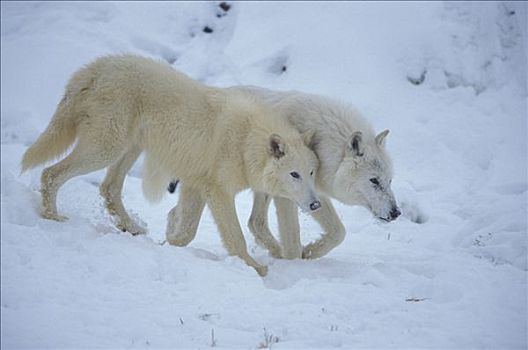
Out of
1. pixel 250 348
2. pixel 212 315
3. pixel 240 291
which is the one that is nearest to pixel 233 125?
pixel 240 291

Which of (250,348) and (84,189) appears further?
(84,189)

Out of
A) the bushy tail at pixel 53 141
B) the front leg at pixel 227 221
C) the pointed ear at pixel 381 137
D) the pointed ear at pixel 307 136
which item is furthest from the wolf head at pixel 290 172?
the bushy tail at pixel 53 141

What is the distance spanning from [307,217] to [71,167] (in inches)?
167

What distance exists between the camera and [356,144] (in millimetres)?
6344

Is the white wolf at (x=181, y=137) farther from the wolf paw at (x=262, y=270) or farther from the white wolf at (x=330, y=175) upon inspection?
the white wolf at (x=330, y=175)

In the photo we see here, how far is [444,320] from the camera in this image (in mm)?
4410

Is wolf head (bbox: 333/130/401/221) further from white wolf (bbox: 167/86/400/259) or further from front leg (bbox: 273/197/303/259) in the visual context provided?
front leg (bbox: 273/197/303/259)

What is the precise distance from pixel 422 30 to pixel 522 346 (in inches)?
391

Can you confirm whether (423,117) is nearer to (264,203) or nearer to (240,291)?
(264,203)

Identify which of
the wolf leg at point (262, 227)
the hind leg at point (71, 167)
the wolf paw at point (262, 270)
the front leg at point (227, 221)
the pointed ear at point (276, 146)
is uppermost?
the pointed ear at point (276, 146)

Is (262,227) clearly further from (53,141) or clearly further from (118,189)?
(53,141)

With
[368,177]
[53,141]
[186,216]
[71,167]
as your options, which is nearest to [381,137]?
[368,177]

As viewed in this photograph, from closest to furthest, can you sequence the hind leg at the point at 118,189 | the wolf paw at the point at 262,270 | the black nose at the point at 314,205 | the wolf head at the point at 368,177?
the wolf paw at the point at 262,270 → the black nose at the point at 314,205 → the wolf head at the point at 368,177 → the hind leg at the point at 118,189

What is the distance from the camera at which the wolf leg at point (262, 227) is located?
7172 millimetres
